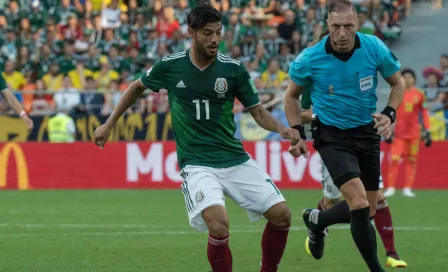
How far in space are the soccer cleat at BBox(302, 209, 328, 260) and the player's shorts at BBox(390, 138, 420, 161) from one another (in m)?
9.84

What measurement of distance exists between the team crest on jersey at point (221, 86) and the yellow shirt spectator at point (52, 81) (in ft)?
58.8

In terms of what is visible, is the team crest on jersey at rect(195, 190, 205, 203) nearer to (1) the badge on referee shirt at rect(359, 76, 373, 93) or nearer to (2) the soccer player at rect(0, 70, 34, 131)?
(1) the badge on referee shirt at rect(359, 76, 373, 93)

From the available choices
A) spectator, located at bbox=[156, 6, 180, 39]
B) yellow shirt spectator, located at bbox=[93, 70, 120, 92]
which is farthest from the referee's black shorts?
spectator, located at bbox=[156, 6, 180, 39]

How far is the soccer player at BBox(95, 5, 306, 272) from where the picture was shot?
833 centimetres

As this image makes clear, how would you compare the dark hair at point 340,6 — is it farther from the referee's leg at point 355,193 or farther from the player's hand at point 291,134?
the referee's leg at point 355,193

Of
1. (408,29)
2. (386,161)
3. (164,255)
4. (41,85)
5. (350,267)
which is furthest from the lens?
(408,29)

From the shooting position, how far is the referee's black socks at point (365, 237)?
8574 millimetres

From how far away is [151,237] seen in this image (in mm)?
13195

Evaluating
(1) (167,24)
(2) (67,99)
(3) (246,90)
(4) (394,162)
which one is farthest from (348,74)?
(1) (167,24)

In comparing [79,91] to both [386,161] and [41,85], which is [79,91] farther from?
[386,161]

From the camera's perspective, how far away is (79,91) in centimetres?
2439

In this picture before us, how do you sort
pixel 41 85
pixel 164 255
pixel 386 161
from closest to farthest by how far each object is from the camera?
pixel 164 255
pixel 386 161
pixel 41 85

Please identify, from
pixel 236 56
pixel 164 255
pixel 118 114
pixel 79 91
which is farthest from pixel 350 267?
pixel 236 56

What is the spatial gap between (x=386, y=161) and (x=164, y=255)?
1165 centimetres
